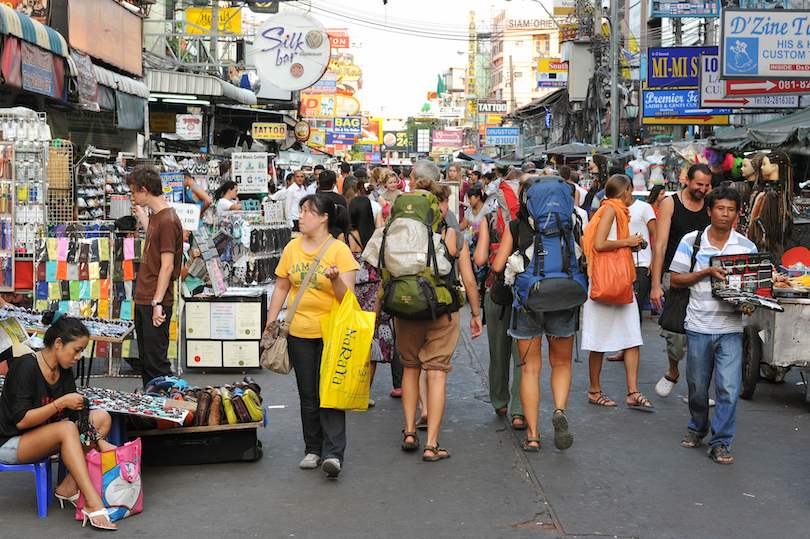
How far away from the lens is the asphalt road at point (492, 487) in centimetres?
471

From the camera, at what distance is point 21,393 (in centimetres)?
474

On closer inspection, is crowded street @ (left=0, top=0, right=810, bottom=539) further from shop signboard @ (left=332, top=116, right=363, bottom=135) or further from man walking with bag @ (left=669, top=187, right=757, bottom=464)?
shop signboard @ (left=332, top=116, right=363, bottom=135)

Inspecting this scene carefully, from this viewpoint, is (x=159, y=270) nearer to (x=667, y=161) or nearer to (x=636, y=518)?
(x=636, y=518)

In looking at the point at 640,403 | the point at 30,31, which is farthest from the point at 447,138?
the point at 640,403

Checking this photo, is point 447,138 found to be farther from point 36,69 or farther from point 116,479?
point 116,479

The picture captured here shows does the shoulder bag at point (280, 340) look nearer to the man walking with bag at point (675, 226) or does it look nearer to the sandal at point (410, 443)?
the sandal at point (410, 443)

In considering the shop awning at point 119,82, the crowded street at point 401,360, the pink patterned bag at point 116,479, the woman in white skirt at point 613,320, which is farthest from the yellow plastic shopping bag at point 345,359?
the shop awning at point 119,82

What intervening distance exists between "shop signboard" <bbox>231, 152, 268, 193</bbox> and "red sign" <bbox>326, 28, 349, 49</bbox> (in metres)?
74.5

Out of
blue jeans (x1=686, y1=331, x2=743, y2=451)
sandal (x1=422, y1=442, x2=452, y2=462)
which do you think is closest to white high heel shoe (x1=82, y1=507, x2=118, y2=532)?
sandal (x1=422, y1=442, x2=452, y2=462)

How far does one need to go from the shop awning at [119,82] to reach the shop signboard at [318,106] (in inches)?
1457

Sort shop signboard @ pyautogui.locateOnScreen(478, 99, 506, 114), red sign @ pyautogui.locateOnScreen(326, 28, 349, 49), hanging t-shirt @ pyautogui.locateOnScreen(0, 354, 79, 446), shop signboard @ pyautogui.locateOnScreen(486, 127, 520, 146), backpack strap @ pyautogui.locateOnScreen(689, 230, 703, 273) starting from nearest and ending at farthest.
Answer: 1. hanging t-shirt @ pyautogui.locateOnScreen(0, 354, 79, 446)
2. backpack strap @ pyautogui.locateOnScreen(689, 230, 703, 273)
3. shop signboard @ pyautogui.locateOnScreen(486, 127, 520, 146)
4. shop signboard @ pyautogui.locateOnScreen(478, 99, 506, 114)
5. red sign @ pyautogui.locateOnScreen(326, 28, 349, 49)

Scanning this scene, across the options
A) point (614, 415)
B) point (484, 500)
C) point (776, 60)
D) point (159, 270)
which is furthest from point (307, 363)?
point (776, 60)

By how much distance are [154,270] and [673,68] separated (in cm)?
1641

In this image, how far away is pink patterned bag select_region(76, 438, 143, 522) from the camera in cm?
476
